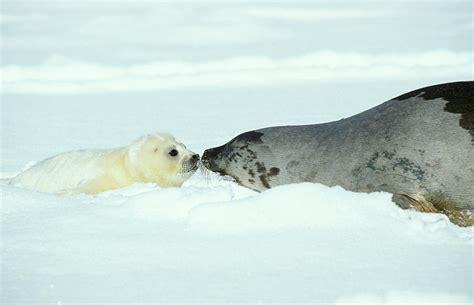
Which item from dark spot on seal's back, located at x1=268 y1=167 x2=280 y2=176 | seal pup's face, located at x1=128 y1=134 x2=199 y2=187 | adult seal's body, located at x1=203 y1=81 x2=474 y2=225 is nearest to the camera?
adult seal's body, located at x1=203 y1=81 x2=474 y2=225

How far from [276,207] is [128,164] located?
5.55 feet

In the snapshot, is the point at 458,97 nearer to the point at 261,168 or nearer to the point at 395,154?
the point at 395,154

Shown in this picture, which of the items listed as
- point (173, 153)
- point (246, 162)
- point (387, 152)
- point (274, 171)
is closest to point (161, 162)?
point (173, 153)

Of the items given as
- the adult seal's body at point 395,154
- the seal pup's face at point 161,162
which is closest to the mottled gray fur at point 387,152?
the adult seal's body at point 395,154

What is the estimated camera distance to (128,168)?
4438 mm

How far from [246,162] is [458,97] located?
1.29m

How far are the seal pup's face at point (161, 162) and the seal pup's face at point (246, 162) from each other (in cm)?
17

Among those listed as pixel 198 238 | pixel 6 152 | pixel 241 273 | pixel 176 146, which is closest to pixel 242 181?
pixel 176 146

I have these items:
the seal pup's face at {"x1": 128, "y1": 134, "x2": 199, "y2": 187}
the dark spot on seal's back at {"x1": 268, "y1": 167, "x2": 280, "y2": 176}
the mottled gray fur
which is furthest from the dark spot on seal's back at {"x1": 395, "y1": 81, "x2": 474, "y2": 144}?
the seal pup's face at {"x1": 128, "y1": 134, "x2": 199, "y2": 187}

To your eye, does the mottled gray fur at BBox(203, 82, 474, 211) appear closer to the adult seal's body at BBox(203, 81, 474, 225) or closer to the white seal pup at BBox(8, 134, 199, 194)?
the adult seal's body at BBox(203, 81, 474, 225)

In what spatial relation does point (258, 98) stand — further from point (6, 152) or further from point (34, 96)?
point (6, 152)

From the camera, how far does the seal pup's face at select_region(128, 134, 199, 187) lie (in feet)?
14.6

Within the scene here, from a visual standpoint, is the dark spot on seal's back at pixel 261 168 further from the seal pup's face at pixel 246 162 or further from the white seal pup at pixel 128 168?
the white seal pup at pixel 128 168

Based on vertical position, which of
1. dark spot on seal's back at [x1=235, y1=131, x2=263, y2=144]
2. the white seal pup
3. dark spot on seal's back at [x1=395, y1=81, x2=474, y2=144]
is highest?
dark spot on seal's back at [x1=395, y1=81, x2=474, y2=144]
